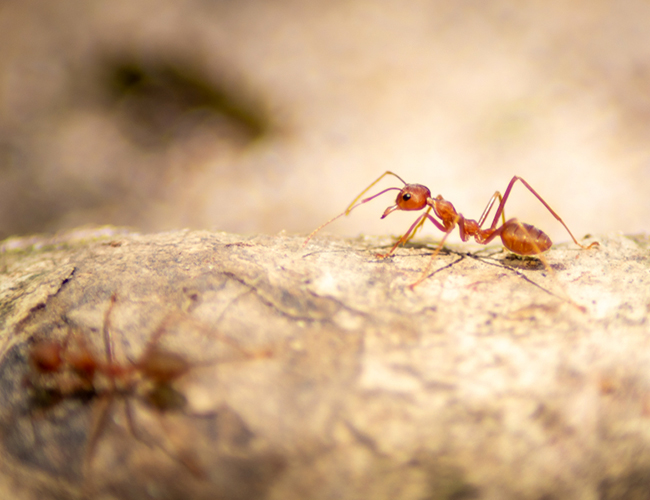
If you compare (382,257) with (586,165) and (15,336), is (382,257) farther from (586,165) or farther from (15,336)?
(586,165)

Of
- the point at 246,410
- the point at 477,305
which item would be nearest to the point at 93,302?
the point at 246,410

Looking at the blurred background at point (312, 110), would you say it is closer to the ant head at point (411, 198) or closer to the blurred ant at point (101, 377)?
the ant head at point (411, 198)

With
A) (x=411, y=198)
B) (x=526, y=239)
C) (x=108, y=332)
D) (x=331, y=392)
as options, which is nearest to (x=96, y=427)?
(x=108, y=332)

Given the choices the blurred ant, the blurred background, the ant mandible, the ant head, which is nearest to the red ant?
the blurred ant

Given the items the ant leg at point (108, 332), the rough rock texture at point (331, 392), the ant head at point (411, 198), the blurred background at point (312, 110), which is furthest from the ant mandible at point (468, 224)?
the blurred background at point (312, 110)

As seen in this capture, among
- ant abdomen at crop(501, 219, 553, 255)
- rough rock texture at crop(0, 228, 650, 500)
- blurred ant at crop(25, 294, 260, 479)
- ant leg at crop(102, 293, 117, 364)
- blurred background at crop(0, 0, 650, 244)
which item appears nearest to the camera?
rough rock texture at crop(0, 228, 650, 500)

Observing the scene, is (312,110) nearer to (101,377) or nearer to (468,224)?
(468,224)

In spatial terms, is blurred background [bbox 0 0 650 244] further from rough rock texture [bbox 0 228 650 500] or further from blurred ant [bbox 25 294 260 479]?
blurred ant [bbox 25 294 260 479]
